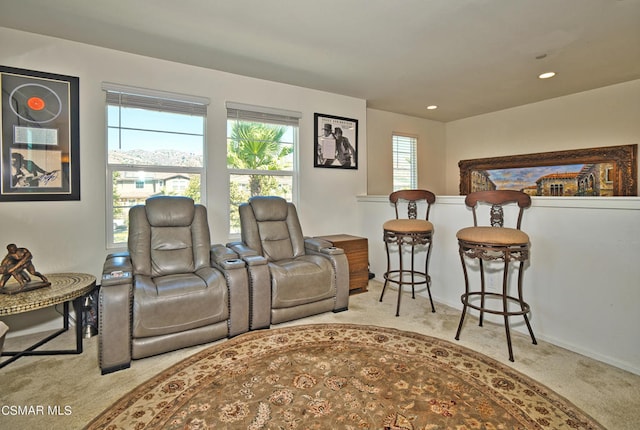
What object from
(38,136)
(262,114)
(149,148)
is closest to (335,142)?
(262,114)

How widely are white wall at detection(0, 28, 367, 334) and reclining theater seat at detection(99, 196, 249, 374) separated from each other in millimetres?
467

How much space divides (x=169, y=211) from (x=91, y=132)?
1.03 meters

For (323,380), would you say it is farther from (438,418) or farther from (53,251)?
(53,251)

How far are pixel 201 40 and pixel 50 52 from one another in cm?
131

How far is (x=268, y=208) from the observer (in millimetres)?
3449

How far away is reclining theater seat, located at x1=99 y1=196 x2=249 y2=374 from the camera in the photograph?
2117mm

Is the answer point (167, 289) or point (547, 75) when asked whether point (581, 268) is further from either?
point (167, 289)

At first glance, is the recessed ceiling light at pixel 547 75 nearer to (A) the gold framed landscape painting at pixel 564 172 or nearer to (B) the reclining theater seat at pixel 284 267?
(A) the gold framed landscape painting at pixel 564 172

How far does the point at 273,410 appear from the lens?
1716 mm

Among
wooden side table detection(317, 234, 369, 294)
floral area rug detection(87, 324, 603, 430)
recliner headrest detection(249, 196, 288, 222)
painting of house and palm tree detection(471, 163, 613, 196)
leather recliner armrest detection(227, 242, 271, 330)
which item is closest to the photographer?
floral area rug detection(87, 324, 603, 430)

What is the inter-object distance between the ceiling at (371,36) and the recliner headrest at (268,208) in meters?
1.43

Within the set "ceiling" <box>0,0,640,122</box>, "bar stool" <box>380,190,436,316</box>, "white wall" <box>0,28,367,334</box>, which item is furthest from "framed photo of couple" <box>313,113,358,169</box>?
"bar stool" <box>380,190,436,316</box>

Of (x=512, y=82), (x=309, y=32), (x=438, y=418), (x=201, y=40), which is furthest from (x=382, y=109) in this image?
(x=438, y=418)

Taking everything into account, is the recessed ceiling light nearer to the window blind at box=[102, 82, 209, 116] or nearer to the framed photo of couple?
the framed photo of couple
